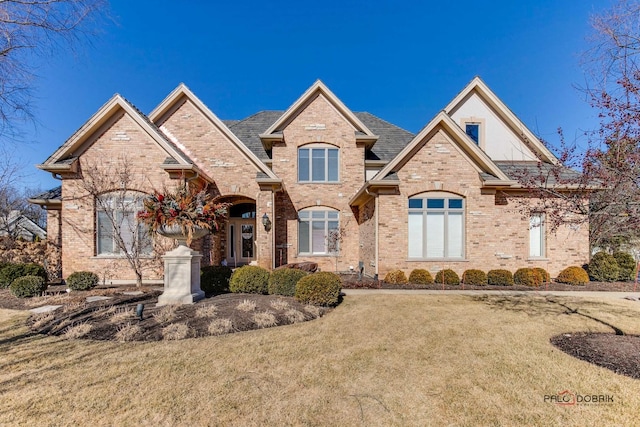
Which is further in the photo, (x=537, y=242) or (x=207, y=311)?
(x=537, y=242)

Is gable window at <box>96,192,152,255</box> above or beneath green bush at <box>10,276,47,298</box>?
above

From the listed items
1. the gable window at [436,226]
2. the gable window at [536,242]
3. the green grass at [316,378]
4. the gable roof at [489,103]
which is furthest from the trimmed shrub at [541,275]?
the gable roof at [489,103]

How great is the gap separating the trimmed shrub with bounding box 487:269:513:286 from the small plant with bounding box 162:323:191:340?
1050cm

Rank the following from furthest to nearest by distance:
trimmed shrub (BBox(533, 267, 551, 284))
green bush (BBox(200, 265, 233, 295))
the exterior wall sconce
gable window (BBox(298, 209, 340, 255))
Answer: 1. gable window (BBox(298, 209, 340, 255))
2. the exterior wall sconce
3. trimmed shrub (BBox(533, 267, 551, 284))
4. green bush (BBox(200, 265, 233, 295))

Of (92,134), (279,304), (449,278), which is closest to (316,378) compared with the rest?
(279,304)

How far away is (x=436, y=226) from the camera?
1218 cm

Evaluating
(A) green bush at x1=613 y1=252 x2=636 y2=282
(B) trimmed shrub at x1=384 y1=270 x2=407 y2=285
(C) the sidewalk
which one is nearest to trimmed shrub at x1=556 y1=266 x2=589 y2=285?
(C) the sidewalk

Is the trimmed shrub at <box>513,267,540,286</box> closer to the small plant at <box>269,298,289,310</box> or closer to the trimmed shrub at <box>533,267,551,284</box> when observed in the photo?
the trimmed shrub at <box>533,267,551,284</box>

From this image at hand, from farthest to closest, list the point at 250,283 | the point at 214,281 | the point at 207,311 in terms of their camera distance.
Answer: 1. the point at 214,281
2. the point at 250,283
3. the point at 207,311

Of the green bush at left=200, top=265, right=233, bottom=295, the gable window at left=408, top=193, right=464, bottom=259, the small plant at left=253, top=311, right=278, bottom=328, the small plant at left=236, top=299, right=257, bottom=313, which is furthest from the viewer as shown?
the gable window at left=408, top=193, right=464, bottom=259

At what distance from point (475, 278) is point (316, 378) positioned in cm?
925

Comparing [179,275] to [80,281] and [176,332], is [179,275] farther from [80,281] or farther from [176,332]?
[80,281]

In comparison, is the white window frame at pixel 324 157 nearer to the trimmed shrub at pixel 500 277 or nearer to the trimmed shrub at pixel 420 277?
the trimmed shrub at pixel 420 277

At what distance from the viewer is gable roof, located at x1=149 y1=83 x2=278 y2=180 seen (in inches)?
524
